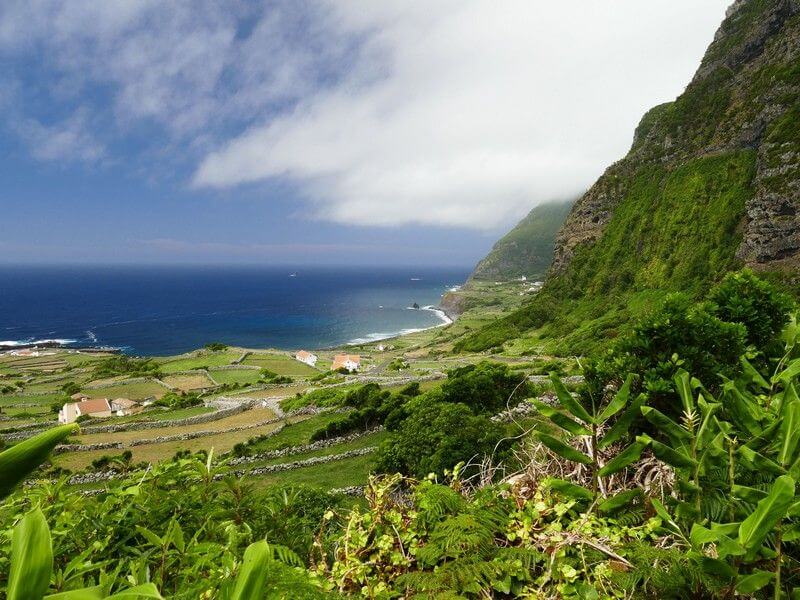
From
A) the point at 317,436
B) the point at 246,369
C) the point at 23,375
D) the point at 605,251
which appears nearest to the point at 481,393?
the point at 317,436

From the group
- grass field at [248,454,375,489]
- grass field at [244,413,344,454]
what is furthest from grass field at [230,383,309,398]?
grass field at [248,454,375,489]

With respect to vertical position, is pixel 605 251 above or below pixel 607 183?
below

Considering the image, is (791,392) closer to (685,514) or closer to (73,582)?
(685,514)

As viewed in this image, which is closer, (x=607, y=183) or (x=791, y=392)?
(x=791, y=392)

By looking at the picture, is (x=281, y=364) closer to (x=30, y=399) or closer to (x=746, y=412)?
(x=30, y=399)

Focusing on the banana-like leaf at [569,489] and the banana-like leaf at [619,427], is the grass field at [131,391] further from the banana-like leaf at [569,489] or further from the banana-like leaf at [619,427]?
the banana-like leaf at [619,427]

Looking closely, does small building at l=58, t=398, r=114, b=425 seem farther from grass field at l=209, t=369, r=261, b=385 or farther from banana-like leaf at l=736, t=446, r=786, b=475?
banana-like leaf at l=736, t=446, r=786, b=475
